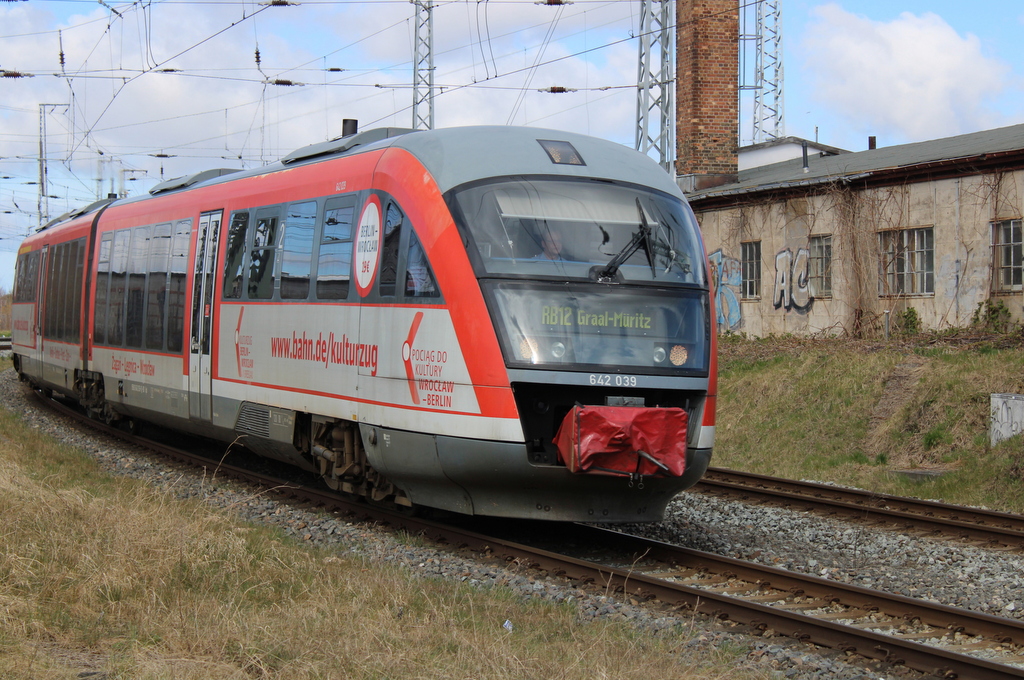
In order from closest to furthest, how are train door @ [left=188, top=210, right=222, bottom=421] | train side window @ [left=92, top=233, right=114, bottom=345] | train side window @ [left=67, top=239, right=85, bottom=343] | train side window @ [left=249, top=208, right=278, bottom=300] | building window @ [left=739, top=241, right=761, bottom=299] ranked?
1. train side window @ [left=249, top=208, right=278, bottom=300]
2. train door @ [left=188, top=210, right=222, bottom=421]
3. train side window @ [left=92, top=233, right=114, bottom=345]
4. train side window @ [left=67, top=239, right=85, bottom=343]
5. building window @ [left=739, top=241, right=761, bottom=299]

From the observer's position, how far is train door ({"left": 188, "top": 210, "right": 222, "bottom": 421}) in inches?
460

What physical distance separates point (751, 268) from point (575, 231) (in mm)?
14431

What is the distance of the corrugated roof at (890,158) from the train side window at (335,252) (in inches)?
460

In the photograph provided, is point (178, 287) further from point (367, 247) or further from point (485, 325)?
point (485, 325)

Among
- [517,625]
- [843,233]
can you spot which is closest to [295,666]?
[517,625]

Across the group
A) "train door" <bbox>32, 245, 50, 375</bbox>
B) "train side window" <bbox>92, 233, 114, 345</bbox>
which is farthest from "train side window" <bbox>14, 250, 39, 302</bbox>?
"train side window" <bbox>92, 233, 114, 345</bbox>

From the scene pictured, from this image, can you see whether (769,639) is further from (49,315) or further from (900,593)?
(49,315)

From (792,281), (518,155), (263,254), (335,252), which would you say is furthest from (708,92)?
(518,155)

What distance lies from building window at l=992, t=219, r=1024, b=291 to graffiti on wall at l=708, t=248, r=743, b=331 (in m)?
5.95

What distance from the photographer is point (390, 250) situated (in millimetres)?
8438

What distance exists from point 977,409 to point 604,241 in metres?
7.68

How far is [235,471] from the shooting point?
40.8 feet

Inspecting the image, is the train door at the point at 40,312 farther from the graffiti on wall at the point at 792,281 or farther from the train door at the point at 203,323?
the graffiti on wall at the point at 792,281

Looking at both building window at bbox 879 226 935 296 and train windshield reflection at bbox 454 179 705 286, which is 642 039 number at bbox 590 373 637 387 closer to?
train windshield reflection at bbox 454 179 705 286
